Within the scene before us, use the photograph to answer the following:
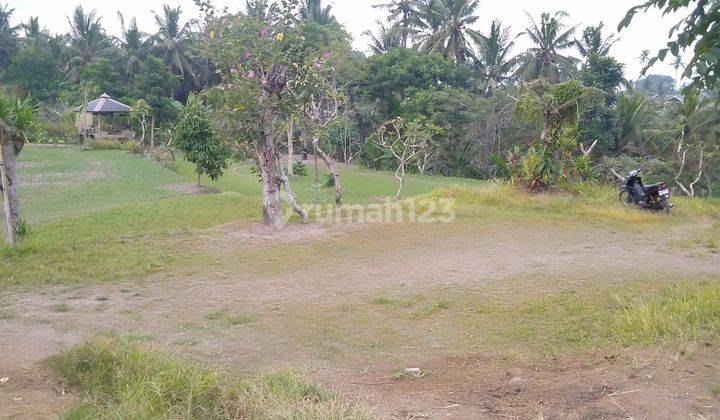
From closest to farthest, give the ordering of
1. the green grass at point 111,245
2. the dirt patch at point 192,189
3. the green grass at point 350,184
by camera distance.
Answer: the green grass at point 111,245 < the dirt patch at point 192,189 < the green grass at point 350,184

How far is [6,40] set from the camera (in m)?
43.3

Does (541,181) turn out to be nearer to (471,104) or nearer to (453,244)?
(453,244)

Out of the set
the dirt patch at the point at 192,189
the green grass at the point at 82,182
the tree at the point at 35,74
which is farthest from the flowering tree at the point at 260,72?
the tree at the point at 35,74

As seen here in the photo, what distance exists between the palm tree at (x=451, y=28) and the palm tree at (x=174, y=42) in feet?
56.5

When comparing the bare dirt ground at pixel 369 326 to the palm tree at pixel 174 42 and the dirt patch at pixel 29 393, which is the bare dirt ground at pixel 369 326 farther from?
the palm tree at pixel 174 42

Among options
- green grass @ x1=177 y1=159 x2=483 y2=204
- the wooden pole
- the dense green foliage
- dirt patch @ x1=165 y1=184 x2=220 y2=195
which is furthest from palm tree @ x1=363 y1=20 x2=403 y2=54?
the wooden pole

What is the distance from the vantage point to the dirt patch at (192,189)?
15.7 metres

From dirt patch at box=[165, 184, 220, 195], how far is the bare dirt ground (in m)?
6.82

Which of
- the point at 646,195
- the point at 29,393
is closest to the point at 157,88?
the point at 646,195

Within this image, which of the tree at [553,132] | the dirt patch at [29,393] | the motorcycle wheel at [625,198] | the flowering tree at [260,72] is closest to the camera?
the dirt patch at [29,393]

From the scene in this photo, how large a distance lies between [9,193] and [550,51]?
81.5 ft

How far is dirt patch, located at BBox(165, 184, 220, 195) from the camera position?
51.6 feet

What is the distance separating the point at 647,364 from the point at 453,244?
182 inches

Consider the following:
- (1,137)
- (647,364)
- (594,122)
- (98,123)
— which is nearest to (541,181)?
(647,364)
